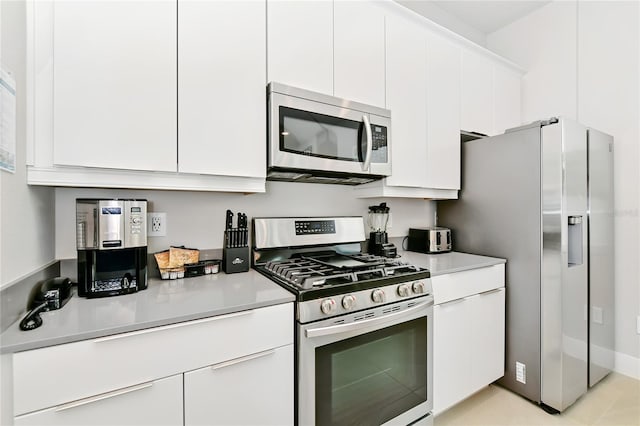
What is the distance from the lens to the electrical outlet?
59.3 inches

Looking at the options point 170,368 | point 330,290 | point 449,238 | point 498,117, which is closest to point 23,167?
point 170,368

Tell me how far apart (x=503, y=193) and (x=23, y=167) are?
2.50 meters

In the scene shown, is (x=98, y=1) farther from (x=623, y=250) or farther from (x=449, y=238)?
(x=623, y=250)

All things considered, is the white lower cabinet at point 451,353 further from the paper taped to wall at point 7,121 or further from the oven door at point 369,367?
the paper taped to wall at point 7,121

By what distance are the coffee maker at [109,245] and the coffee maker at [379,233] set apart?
1435 mm

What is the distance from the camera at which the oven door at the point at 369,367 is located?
1.18 m

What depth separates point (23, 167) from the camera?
3.41 feet

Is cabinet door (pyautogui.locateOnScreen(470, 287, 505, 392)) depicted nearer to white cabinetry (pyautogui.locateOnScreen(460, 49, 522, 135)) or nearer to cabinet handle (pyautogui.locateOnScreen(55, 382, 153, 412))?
white cabinetry (pyautogui.locateOnScreen(460, 49, 522, 135))

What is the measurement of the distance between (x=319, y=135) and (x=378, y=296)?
0.88 metres

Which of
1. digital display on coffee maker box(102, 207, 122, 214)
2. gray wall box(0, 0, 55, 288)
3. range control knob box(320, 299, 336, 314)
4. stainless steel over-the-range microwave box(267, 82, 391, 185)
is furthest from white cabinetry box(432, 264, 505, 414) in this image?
gray wall box(0, 0, 55, 288)

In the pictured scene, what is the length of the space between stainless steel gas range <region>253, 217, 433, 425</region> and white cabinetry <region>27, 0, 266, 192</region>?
1.58 ft

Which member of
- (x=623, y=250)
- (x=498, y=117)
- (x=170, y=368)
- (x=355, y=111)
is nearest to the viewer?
(x=170, y=368)

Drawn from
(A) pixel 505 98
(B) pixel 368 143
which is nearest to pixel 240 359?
(B) pixel 368 143

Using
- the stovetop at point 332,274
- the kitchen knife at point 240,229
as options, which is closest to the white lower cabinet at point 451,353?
the stovetop at point 332,274
